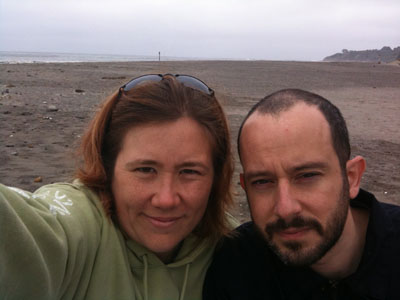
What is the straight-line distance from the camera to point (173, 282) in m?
2.08

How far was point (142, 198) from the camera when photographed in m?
1.93

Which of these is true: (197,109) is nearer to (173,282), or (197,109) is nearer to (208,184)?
(208,184)

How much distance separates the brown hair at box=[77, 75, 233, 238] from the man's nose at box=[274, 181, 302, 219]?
372 millimetres

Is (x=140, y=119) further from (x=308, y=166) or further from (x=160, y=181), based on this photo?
(x=308, y=166)

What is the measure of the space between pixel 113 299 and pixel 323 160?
3.95ft

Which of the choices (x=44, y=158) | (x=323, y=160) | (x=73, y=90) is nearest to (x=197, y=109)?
(x=323, y=160)

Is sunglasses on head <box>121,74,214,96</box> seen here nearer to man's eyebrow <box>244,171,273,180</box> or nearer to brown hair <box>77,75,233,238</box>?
brown hair <box>77,75,233,238</box>

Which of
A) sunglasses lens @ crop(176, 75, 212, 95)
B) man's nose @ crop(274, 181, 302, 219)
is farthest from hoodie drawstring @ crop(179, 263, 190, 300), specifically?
sunglasses lens @ crop(176, 75, 212, 95)

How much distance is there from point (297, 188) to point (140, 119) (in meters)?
0.85

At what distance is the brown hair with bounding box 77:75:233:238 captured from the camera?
6.57 ft

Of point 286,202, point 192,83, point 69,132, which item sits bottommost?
point 69,132

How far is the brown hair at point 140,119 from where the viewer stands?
2004 mm

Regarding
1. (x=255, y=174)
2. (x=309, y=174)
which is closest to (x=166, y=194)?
(x=255, y=174)

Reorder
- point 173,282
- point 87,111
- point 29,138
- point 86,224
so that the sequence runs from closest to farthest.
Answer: point 86,224 → point 173,282 → point 29,138 → point 87,111
